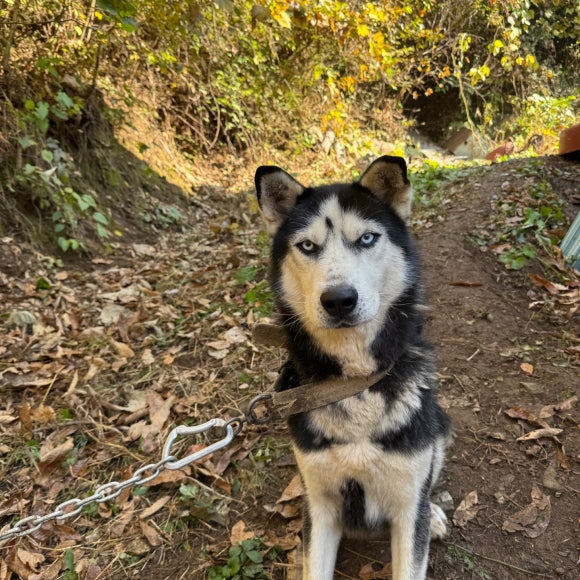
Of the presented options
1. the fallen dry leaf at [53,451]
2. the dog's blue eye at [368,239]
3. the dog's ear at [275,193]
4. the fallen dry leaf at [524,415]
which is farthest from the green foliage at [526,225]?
the fallen dry leaf at [53,451]

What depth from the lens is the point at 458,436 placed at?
8.92 feet

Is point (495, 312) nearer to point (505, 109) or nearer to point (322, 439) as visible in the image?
point (322, 439)

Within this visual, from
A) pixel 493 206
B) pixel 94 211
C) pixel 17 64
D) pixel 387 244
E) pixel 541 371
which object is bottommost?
pixel 94 211

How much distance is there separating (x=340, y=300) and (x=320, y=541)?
111 cm

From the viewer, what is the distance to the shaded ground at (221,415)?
2.21 metres

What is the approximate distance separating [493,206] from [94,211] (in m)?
5.27

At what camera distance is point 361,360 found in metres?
1.91

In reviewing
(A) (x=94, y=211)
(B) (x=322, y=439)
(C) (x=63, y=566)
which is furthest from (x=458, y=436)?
(A) (x=94, y=211)

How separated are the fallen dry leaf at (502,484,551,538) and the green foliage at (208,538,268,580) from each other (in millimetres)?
1289

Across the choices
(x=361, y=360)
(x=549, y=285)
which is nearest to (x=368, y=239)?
(x=361, y=360)

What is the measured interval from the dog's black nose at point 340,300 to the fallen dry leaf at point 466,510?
55.1 inches

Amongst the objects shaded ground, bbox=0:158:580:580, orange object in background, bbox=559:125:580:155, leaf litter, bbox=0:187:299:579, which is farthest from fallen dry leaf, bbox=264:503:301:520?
orange object in background, bbox=559:125:580:155

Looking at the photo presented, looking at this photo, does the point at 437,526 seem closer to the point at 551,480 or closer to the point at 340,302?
the point at 551,480

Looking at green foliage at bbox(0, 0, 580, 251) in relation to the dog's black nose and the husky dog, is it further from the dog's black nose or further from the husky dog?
the dog's black nose
